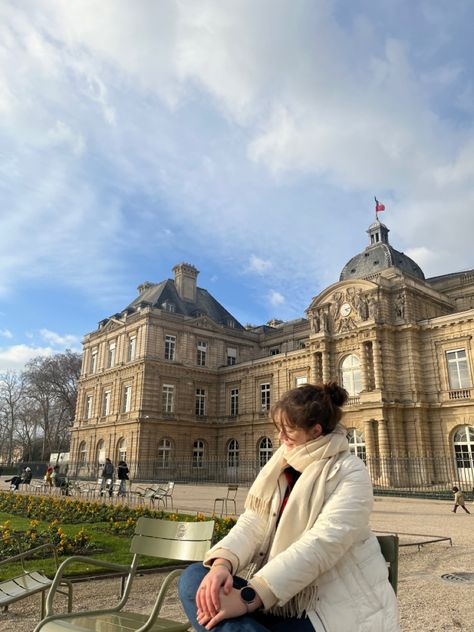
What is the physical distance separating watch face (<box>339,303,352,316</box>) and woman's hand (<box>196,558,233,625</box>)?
2751 cm

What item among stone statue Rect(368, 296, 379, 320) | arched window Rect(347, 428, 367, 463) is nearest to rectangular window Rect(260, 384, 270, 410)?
arched window Rect(347, 428, 367, 463)

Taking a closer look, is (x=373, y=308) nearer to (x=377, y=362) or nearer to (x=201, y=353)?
(x=377, y=362)

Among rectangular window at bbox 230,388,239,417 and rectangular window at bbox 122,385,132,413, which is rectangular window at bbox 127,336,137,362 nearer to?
rectangular window at bbox 122,385,132,413

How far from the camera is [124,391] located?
121 feet

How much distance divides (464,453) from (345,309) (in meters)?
10.1

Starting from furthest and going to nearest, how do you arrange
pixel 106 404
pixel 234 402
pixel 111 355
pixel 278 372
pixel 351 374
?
pixel 111 355, pixel 106 404, pixel 234 402, pixel 278 372, pixel 351 374

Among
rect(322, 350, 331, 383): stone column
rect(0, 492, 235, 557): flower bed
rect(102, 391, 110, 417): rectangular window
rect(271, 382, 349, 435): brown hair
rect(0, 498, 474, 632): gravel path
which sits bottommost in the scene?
rect(0, 498, 474, 632): gravel path

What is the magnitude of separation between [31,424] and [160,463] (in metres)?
29.5

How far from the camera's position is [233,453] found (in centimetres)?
3672

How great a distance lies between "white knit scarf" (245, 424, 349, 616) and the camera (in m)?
2.61

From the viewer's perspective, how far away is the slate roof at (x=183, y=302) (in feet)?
128

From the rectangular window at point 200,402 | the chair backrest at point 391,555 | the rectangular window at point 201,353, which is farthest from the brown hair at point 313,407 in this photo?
the rectangular window at point 201,353

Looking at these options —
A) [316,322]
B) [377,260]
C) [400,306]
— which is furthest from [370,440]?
[377,260]

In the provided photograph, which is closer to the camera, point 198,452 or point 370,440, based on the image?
point 370,440
